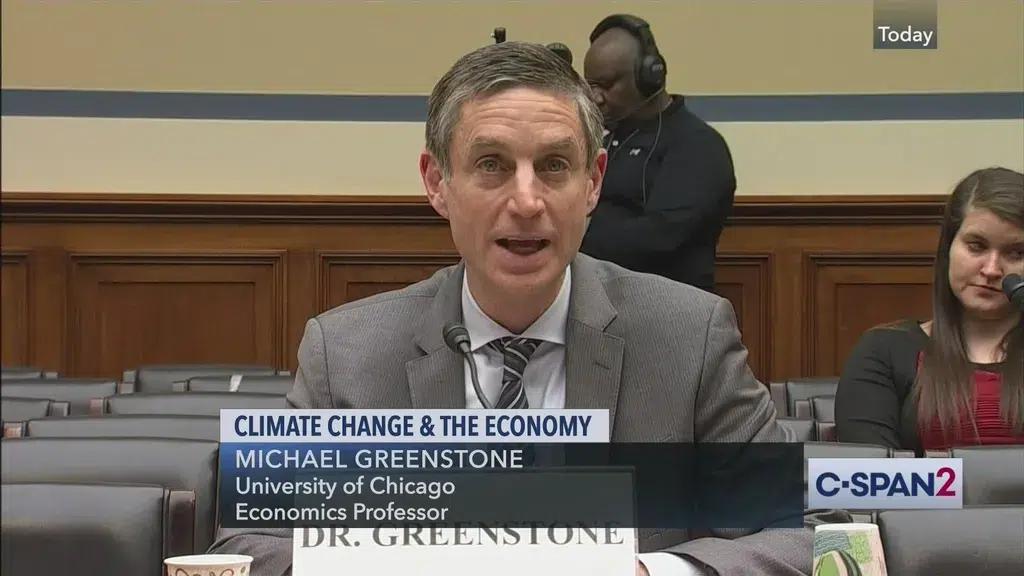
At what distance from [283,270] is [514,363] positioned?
3926 millimetres

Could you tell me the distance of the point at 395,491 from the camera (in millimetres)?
1106

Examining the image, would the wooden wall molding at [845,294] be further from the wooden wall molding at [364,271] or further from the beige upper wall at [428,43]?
the wooden wall molding at [364,271]

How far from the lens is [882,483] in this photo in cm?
133

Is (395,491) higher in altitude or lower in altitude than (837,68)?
lower

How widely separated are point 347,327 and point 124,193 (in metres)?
4.18

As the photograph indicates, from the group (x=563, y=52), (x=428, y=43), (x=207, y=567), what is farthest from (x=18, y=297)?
(x=207, y=567)

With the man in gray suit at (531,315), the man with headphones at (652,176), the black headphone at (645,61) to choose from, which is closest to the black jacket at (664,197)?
the man with headphones at (652,176)

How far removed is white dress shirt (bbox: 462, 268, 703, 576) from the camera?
1.70 meters

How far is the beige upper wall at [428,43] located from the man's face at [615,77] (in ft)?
5.02

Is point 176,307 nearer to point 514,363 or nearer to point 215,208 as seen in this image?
point 215,208

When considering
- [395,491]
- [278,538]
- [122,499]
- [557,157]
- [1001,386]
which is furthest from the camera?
[1001,386]

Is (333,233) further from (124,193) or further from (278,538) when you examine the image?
(278,538)

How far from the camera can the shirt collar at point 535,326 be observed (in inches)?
67.9

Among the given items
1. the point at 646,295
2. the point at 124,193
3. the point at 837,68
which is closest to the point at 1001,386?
the point at 646,295
